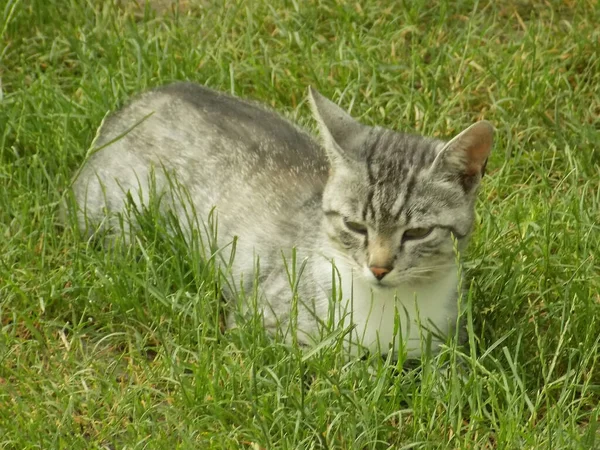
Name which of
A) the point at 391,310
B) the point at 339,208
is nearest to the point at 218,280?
the point at 339,208

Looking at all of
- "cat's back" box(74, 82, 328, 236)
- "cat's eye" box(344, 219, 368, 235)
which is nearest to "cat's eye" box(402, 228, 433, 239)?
"cat's eye" box(344, 219, 368, 235)

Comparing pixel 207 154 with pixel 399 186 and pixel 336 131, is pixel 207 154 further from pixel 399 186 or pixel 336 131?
pixel 399 186

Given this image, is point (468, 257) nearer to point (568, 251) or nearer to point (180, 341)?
point (568, 251)

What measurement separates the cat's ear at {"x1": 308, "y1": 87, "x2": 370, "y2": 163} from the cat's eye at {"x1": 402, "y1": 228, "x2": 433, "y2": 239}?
373mm

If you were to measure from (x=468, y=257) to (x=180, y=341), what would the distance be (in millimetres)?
1404

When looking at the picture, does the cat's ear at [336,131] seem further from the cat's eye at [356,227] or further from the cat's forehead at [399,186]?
the cat's eye at [356,227]

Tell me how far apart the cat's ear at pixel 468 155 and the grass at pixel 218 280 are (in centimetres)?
49

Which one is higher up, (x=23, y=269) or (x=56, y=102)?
(x=56, y=102)

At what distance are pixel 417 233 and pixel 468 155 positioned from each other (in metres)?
0.37

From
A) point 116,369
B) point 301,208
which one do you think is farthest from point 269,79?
point 116,369

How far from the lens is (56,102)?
577 cm

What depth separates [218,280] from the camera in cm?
461

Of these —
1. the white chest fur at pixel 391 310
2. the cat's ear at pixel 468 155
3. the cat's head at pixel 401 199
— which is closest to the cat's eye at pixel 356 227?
the cat's head at pixel 401 199

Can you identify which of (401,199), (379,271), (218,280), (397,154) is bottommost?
(218,280)
